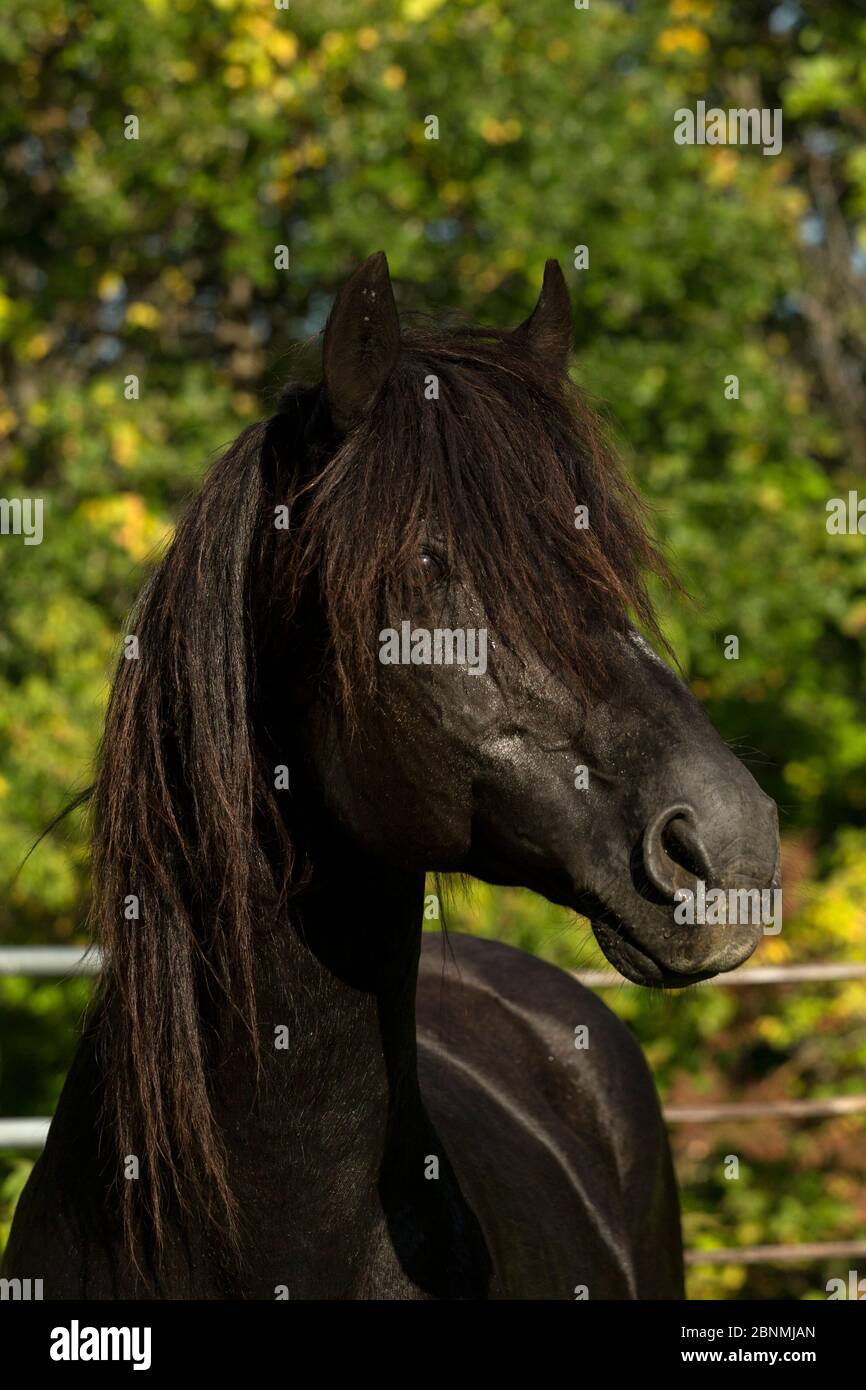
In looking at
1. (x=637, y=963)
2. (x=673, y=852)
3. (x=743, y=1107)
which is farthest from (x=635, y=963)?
(x=743, y=1107)

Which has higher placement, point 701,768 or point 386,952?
point 701,768

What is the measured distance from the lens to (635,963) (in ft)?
5.98

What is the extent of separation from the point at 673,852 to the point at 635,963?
0.16 metres

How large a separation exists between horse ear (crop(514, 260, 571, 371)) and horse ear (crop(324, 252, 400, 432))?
399 mm

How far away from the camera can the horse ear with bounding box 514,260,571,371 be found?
231cm

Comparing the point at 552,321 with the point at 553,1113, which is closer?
the point at 552,321

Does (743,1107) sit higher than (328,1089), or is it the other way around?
(743,1107)

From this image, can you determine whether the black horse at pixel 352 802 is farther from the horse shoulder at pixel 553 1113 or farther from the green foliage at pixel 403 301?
the green foliage at pixel 403 301

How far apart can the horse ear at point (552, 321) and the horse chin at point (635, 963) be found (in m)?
0.89

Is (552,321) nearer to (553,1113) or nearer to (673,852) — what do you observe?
(673,852)

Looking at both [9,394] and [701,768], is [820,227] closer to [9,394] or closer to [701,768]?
[9,394]

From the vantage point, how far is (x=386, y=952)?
6.81 ft
